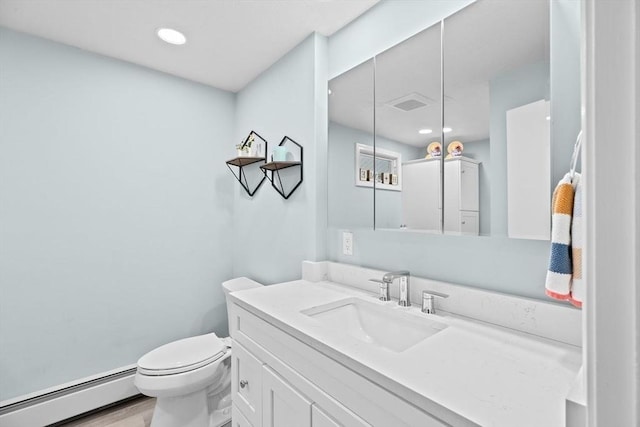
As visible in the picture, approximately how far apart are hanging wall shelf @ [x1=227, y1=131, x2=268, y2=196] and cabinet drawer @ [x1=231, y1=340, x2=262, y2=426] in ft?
3.94

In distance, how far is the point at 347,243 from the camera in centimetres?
153

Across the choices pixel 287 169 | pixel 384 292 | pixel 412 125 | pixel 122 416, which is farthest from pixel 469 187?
pixel 122 416

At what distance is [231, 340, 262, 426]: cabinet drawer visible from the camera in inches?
42.7

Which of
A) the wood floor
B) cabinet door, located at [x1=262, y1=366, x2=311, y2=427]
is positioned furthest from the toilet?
cabinet door, located at [x1=262, y1=366, x2=311, y2=427]

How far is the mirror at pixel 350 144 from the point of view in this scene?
1458mm

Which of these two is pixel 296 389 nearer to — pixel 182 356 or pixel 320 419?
pixel 320 419

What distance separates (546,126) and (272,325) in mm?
1093

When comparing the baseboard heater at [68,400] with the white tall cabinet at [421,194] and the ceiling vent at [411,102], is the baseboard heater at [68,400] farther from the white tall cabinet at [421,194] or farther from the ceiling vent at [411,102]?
the ceiling vent at [411,102]

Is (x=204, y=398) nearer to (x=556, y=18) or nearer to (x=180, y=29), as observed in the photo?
(x=180, y=29)

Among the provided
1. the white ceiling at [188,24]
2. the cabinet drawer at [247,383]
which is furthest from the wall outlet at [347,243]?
the white ceiling at [188,24]

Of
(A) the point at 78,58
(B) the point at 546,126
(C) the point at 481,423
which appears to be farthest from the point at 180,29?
(C) the point at 481,423

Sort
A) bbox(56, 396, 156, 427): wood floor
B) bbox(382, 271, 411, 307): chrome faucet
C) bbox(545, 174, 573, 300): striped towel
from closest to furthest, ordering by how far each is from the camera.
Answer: bbox(545, 174, 573, 300): striped towel → bbox(382, 271, 411, 307): chrome faucet → bbox(56, 396, 156, 427): wood floor

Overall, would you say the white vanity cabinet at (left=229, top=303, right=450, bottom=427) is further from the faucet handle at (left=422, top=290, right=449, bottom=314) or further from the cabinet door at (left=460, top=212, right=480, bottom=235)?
the cabinet door at (left=460, top=212, right=480, bottom=235)

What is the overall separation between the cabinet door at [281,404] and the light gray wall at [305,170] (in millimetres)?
715
